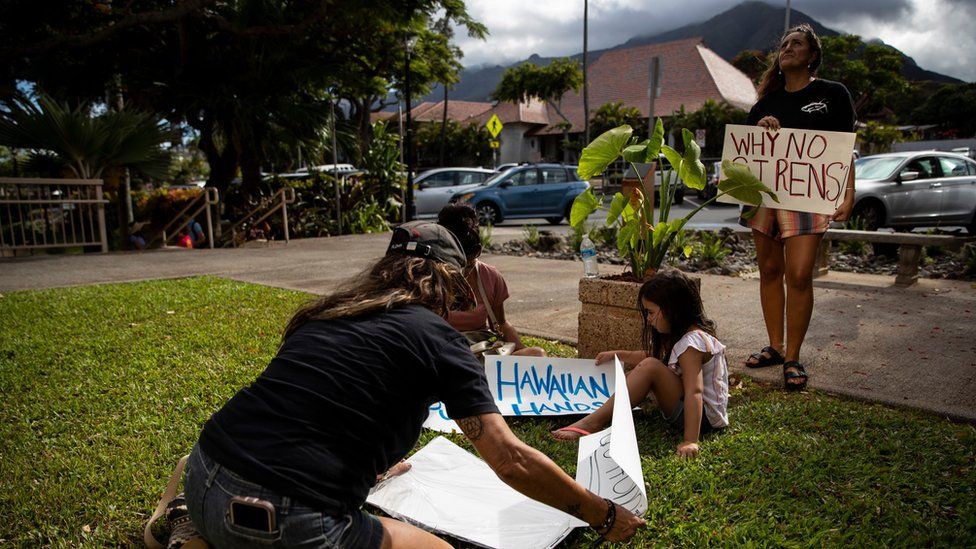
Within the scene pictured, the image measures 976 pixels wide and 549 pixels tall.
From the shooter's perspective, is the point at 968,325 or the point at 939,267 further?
the point at 939,267

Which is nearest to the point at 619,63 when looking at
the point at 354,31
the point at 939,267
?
the point at 354,31

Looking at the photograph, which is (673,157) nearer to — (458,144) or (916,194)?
(916,194)

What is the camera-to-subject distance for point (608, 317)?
3.86 m

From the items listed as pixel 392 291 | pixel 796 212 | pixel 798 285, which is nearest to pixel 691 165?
pixel 796 212

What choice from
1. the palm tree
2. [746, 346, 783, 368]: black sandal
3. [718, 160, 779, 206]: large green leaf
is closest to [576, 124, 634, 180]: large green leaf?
[718, 160, 779, 206]: large green leaf

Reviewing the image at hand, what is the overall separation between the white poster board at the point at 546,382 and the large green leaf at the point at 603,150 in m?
1.07

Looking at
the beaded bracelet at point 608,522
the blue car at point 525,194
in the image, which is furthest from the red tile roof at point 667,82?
the beaded bracelet at point 608,522

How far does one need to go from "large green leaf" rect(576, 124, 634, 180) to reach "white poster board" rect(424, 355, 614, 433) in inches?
42.0

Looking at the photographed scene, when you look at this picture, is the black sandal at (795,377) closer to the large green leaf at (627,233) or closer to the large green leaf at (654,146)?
the large green leaf at (627,233)

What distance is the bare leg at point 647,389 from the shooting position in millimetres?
3031

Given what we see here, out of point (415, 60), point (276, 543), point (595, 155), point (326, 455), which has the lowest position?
point (276, 543)

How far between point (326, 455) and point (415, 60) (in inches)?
634

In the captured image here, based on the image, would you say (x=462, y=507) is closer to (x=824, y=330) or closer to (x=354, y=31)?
(x=824, y=330)

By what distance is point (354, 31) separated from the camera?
1334 centimetres
